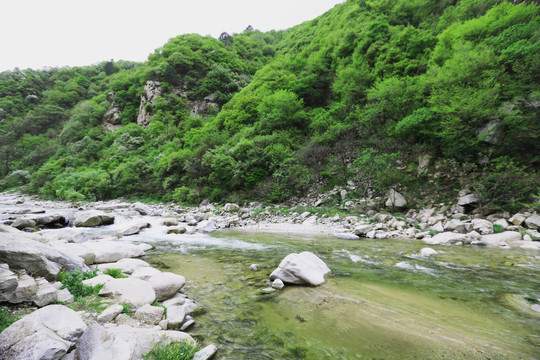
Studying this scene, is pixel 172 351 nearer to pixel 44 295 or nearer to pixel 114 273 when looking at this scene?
pixel 44 295

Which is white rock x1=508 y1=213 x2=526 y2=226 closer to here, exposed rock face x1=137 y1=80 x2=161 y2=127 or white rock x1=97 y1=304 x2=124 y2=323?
white rock x1=97 y1=304 x2=124 y2=323

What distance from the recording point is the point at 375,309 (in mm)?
3771

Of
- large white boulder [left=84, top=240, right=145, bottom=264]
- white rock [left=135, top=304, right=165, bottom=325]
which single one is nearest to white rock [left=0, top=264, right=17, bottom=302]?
white rock [left=135, top=304, right=165, bottom=325]

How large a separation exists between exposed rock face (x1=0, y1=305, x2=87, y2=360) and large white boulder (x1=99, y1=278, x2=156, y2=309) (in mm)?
1158

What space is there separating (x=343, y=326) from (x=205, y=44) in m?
66.5

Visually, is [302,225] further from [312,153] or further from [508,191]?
[508,191]

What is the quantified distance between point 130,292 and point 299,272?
334cm

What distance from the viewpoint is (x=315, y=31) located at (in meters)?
46.9

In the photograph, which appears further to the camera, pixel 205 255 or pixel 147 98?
pixel 147 98

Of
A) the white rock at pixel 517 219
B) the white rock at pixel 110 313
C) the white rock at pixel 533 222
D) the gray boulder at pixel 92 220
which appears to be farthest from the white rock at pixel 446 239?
the gray boulder at pixel 92 220

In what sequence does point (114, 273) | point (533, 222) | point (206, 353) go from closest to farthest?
point (206, 353) < point (114, 273) < point (533, 222)

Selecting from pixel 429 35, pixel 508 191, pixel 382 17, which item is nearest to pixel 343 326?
pixel 508 191

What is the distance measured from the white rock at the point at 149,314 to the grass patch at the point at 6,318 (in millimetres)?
1265

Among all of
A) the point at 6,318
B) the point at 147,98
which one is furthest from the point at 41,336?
the point at 147,98
